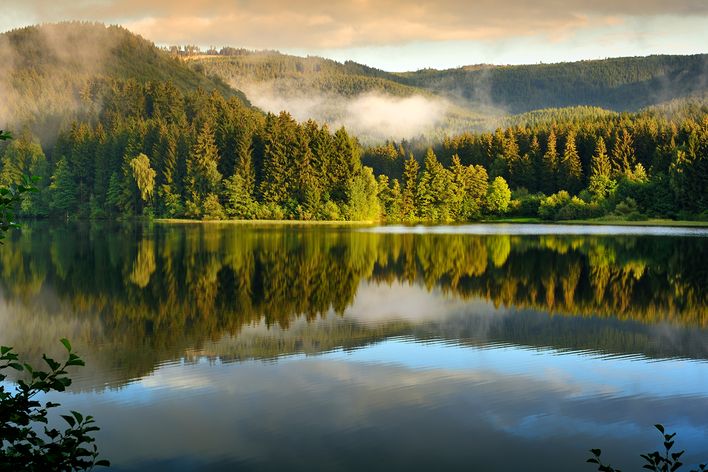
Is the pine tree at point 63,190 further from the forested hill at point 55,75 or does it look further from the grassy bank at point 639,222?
the grassy bank at point 639,222

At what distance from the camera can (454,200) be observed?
114 metres

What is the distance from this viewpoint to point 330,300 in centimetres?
2461

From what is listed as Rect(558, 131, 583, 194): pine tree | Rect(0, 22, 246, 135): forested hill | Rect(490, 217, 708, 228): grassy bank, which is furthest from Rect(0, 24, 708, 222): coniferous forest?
Rect(0, 22, 246, 135): forested hill

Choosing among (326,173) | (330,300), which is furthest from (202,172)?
(330,300)

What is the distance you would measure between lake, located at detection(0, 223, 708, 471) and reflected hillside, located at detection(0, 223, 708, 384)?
110 millimetres

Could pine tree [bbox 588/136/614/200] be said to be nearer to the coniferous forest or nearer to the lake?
the coniferous forest

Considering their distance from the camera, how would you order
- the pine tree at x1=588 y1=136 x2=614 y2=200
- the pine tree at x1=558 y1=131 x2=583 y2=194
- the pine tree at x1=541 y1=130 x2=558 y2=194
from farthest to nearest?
the pine tree at x1=541 y1=130 x2=558 y2=194 < the pine tree at x1=558 y1=131 x2=583 y2=194 < the pine tree at x1=588 y1=136 x2=614 y2=200

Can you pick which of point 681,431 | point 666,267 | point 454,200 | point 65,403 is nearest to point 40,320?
point 65,403

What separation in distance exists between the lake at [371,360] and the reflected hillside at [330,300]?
4.3 inches

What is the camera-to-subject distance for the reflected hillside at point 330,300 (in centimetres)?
1764

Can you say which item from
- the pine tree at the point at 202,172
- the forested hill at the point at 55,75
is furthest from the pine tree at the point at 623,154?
the forested hill at the point at 55,75

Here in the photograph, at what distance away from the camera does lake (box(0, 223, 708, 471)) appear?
10.3 meters

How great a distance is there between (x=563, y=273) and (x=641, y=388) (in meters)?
19.2

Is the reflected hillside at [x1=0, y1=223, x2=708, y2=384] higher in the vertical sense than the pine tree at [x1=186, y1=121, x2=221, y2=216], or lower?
lower
